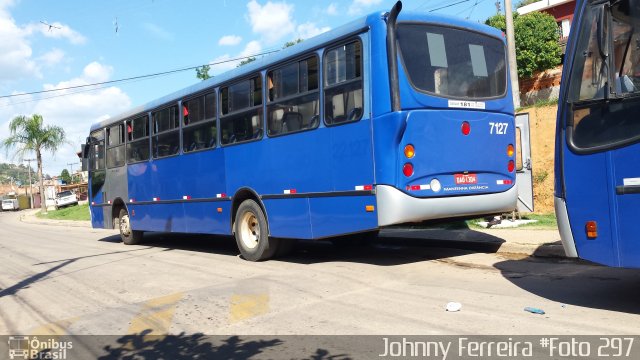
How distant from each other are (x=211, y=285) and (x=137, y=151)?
6677 millimetres

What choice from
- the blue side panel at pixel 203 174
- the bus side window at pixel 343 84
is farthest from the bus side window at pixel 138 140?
the bus side window at pixel 343 84

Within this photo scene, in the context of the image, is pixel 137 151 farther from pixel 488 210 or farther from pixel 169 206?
pixel 488 210

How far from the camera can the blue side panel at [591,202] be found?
15.5 ft

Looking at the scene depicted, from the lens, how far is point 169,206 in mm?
11938

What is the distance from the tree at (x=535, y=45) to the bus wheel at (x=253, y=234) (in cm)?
2112

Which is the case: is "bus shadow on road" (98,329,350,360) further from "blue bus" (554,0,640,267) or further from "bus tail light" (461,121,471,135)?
"bus tail light" (461,121,471,135)

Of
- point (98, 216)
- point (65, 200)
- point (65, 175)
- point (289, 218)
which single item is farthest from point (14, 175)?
point (289, 218)

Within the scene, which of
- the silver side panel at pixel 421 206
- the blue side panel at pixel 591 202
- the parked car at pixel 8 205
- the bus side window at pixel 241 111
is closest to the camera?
the blue side panel at pixel 591 202

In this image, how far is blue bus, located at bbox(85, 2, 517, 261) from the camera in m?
6.95

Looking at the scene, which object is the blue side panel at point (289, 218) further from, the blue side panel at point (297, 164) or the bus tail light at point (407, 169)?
the bus tail light at point (407, 169)

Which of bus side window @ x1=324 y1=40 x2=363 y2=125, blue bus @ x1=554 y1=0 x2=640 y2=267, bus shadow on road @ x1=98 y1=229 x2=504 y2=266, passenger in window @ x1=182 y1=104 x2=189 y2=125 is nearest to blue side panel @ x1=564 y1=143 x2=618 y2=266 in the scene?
blue bus @ x1=554 y1=0 x2=640 y2=267

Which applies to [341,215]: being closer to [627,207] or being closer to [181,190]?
[627,207]

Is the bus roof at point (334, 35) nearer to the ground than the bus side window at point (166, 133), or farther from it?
farther from it

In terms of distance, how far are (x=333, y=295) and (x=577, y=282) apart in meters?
2.88
